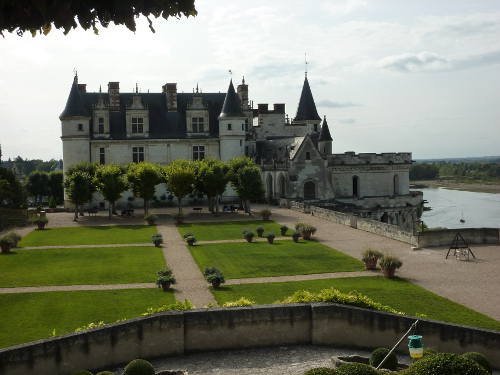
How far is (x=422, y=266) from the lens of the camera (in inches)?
1016

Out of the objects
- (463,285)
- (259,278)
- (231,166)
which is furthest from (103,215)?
(463,285)

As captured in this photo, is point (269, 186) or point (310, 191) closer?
point (310, 191)

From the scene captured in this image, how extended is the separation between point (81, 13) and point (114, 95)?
2048 inches

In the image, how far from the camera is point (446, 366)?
1000cm

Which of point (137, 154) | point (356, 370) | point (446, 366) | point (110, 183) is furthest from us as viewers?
point (137, 154)

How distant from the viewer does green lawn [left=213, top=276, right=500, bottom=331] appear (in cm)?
1791

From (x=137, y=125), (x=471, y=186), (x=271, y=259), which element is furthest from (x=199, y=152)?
(x=471, y=186)

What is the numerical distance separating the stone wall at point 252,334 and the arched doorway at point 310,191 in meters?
38.4

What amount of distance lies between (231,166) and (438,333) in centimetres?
3460

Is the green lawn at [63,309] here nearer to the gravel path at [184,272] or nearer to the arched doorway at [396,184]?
the gravel path at [184,272]

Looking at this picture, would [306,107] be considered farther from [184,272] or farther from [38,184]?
[184,272]

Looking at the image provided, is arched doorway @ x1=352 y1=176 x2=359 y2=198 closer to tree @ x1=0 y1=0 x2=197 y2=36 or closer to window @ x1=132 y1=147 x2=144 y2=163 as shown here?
window @ x1=132 y1=147 x2=144 y2=163

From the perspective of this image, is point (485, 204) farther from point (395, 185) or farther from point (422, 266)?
point (422, 266)

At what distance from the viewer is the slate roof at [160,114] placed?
5697 cm
